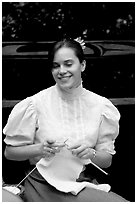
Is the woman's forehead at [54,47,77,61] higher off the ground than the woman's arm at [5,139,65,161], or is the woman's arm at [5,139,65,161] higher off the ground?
the woman's forehead at [54,47,77,61]

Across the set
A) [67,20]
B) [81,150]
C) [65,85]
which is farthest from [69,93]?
[67,20]

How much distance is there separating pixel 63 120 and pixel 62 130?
2.3 inches

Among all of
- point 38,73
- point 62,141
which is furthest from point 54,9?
point 62,141

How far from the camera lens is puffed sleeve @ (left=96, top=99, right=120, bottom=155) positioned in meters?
2.11

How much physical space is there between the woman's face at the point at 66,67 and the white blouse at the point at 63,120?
9cm

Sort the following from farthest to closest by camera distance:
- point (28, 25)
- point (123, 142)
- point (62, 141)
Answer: point (28, 25)
point (123, 142)
point (62, 141)

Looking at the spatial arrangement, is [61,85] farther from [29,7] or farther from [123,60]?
[29,7]

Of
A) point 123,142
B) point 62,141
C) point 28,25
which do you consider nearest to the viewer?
point 62,141

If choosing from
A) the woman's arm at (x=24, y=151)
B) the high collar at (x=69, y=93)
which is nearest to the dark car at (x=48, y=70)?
the high collar at (x=69, y=93)

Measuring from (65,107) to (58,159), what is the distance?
0.27m

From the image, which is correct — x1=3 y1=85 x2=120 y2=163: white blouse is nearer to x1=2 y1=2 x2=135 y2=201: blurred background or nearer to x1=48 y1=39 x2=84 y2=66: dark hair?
x1=48 y1=39 x2=84 y2=66: dark hair

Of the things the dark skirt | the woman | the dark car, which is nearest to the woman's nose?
the woman

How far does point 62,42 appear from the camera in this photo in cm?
205

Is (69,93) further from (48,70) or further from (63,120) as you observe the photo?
(48,70)
